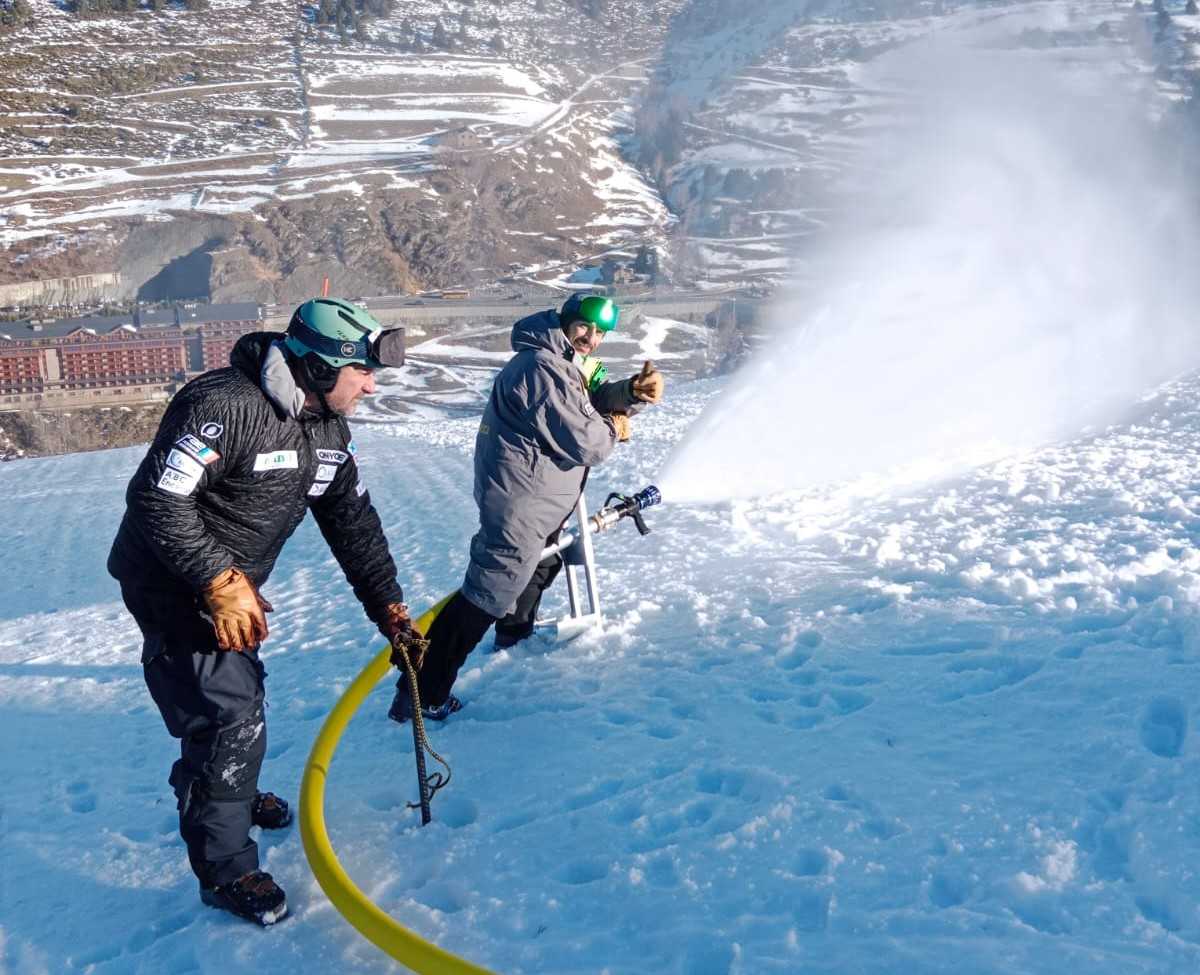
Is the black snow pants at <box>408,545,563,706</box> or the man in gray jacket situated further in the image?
the black snow pants at <box>408,545,563,706</box>

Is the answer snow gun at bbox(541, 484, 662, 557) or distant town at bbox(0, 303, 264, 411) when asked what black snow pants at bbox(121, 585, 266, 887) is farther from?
distant town at bbox(0, 303, 264, 411)

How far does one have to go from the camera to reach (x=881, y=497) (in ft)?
26.2

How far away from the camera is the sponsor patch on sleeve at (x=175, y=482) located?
2.77m

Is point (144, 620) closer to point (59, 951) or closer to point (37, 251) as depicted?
point (59, 951)

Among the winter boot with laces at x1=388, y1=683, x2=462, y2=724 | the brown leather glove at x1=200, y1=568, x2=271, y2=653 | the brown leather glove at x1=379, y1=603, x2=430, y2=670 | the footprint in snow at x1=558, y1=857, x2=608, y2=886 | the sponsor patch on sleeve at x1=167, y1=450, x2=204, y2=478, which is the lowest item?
the winter boot with laces at x1=388, y1=683, x2=462, y2=724

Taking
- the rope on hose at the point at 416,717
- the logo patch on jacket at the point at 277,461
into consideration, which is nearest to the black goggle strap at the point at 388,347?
the logo patch on jacket at the point at 277,461

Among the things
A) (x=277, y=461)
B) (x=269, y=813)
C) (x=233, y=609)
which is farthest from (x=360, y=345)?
(x=269, y=813)

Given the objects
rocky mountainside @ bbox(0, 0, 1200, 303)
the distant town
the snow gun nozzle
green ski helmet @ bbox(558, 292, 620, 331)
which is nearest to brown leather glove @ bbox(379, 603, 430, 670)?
green ski helmet @ bbox(558, 292, 620, 331)

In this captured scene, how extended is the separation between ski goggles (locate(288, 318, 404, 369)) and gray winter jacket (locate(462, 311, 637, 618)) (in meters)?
1.05

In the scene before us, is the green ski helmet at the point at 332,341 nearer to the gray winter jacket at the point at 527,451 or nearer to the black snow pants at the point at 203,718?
the black snow pants at the point at 203,718

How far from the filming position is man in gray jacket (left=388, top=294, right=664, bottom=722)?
4090 mm

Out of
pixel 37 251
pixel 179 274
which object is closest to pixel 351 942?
pixel 179 274

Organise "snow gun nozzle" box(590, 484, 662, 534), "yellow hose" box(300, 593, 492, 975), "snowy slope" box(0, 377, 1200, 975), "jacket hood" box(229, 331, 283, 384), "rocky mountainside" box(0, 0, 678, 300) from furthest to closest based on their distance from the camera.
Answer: "rocky mountainside" box(0, 0, 678, 300) < "snow gun nozzle" box(590, 484, 662, 534) < "jacket hood" box(229, 331, 283, 384) < "snowy slope" box(0, 377, 1200, 975) < "yellow hose" box(300, 593, 492, 975)

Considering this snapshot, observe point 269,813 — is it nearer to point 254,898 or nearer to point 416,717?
point 254,898
